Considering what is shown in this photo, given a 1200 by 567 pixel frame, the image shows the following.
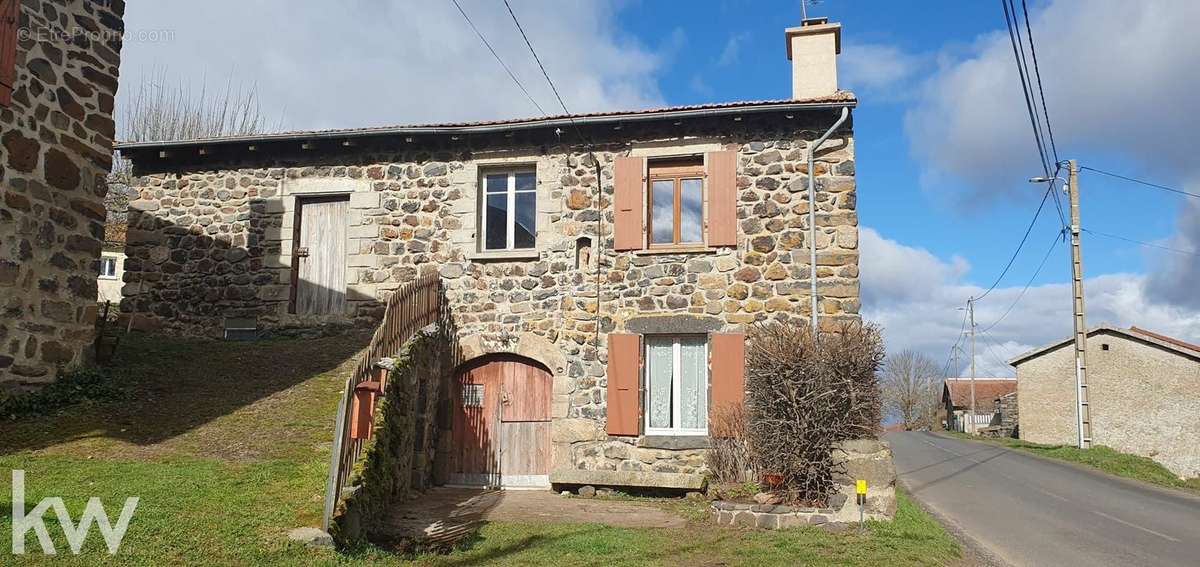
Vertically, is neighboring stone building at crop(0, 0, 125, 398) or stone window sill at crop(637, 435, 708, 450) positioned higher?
neighboring stone building at crop(0, 0, 125, 398)

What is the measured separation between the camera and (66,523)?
532cm

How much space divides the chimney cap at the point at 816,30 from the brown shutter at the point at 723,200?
204cm

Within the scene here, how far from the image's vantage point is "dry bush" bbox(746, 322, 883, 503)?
8.99m

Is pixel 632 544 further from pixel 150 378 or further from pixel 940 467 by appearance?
pixel 940 467

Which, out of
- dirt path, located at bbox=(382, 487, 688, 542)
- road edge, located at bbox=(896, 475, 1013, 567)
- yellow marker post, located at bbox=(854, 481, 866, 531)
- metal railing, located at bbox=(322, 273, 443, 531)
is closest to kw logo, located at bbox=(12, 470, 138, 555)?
metal railing, located at bbox=(322, 273, 443, 531)

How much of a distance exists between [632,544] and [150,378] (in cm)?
591

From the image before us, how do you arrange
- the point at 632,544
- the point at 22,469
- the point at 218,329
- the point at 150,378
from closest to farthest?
1. the point at 22,469
2. the point at 632,544
3. the point at 150,378
4. the point at 218,329

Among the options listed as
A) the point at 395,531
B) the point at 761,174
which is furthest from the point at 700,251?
the point at 395,531

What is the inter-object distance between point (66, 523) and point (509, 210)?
289 inches

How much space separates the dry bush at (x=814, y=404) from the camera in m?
8.99

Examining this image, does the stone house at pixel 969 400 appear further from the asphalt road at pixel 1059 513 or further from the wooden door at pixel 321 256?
the wooden door at pixel 321 256

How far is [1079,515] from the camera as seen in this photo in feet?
35.4

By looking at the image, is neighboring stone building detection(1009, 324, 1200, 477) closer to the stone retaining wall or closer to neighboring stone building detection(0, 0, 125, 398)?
the stone retaining wall

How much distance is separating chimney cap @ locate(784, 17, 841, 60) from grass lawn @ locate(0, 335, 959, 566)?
6.29 m
